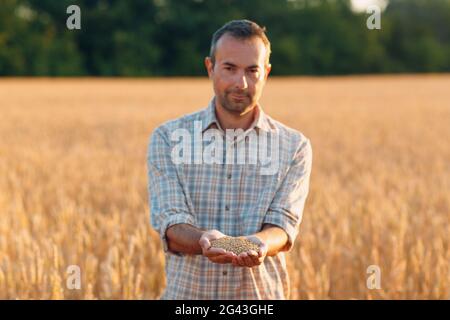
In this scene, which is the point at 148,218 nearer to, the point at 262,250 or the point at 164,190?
the point at 164,190

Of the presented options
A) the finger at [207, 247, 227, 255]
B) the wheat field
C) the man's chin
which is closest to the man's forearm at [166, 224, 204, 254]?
the finger at [207, 247, 227, 255]

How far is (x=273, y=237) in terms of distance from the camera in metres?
2.20

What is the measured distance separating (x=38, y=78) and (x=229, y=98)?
4010 cm

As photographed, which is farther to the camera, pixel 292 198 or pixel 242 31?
pixel 292 198

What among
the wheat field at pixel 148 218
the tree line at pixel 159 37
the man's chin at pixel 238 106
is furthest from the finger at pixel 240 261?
the tree line at pixel 159 37

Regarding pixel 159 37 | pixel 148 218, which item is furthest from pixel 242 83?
pixel 159 37

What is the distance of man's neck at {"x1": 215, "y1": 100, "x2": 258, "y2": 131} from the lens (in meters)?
2.28

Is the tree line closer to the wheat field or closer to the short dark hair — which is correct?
the wheat field

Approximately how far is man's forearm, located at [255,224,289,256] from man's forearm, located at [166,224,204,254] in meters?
0.18

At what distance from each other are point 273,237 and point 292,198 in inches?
7.2

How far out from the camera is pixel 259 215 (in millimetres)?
2287

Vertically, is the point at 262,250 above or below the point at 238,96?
below

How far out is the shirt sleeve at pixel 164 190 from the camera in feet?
7.36

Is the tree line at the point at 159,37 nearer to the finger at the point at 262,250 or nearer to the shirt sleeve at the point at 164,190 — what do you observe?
the shirt sleeve at the point at 164,190
